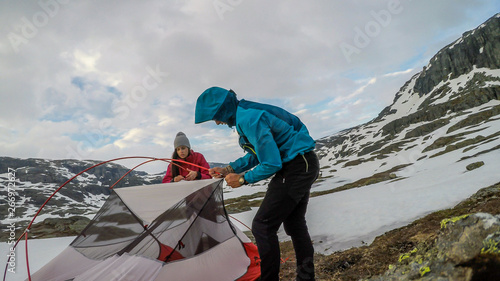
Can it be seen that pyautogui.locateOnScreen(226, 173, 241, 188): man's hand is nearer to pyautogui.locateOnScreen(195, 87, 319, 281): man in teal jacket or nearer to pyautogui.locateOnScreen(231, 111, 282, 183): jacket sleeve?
pyautogui.locateOnScreen(195, 87, 319, 281): man in teal jacket

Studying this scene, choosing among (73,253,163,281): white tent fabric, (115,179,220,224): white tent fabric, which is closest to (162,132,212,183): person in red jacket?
(115,179,220,224): white tent fabric

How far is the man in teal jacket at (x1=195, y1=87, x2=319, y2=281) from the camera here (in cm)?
278

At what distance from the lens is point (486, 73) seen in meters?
77.5

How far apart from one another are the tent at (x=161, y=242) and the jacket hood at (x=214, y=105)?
1.84 meters

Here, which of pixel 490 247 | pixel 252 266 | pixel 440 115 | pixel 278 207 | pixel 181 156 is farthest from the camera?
pixel 440 115

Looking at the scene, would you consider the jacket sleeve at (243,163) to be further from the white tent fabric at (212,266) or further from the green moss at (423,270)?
the green moss at (423,270)

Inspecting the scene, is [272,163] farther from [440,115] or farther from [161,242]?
[440,115]

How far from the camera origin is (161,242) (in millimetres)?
4254

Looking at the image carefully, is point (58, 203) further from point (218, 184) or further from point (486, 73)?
point (486, 73)

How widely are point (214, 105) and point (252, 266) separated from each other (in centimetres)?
310

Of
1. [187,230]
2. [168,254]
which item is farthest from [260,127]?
[168,254]

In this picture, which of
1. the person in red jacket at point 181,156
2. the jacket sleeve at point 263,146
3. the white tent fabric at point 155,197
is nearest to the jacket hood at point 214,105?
the jacket sleeve at point 263,146

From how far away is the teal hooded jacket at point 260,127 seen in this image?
2750 millimetres

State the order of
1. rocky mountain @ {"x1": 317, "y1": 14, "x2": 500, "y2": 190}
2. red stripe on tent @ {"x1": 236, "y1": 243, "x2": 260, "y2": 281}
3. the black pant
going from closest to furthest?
the black pant < red stripe on tent @ {"x1": 236, "y1": 243, "x2": 260, "y2": 281} < rocky mountain @ {"x1": 317, "y1": 14, "x2": 500, "y2": 190}
